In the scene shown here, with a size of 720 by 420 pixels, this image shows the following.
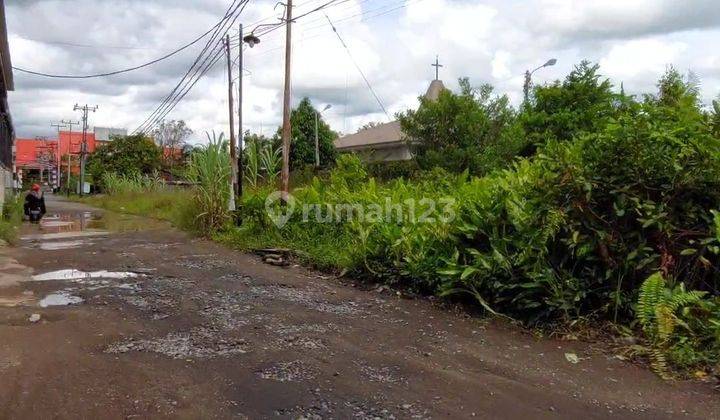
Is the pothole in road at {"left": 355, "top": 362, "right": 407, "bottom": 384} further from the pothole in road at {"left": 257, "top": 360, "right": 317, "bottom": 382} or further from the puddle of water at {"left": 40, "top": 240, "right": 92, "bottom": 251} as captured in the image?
the puddle of water at {"left": 40, "top": 240, "right": 92, "bottom": 251}

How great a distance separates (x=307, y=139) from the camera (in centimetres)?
3028

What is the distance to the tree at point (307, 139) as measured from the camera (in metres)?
30.0

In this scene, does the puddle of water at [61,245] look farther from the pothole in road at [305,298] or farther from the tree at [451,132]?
the tree at [451,132]

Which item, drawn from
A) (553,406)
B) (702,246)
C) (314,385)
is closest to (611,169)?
(702,246)

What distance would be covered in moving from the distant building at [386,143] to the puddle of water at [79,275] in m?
15.7

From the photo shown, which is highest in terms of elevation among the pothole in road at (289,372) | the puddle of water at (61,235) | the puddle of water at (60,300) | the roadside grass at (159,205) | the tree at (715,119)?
the tree at (715,119)

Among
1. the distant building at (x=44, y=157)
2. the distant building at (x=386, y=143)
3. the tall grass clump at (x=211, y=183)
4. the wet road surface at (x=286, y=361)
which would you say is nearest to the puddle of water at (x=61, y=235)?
the tall grass clump at (x=211, y=183)

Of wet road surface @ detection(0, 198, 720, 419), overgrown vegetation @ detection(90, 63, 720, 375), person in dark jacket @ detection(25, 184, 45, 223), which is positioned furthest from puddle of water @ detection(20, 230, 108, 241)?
overgrown vegetation @ detection(90, 63, 720, 375)

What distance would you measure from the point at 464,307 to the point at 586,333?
4.50ft

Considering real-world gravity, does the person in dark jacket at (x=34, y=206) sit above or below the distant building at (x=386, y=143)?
below

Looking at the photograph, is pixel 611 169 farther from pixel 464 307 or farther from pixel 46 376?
pixel 46 376

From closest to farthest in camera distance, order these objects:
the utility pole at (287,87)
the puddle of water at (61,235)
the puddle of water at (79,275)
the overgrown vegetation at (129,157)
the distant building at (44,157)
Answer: the puddle of water at (79,275)
the utility pole at (287,87)
the puddle of water at (61,235)
the overgrown vegetation at (129,157)
the distant building at (44,157)

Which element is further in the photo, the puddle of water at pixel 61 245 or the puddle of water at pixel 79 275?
the puddle of water at pixel 61 245

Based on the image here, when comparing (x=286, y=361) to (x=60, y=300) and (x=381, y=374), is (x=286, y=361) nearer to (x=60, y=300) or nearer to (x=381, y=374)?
(x=381, y=374)
